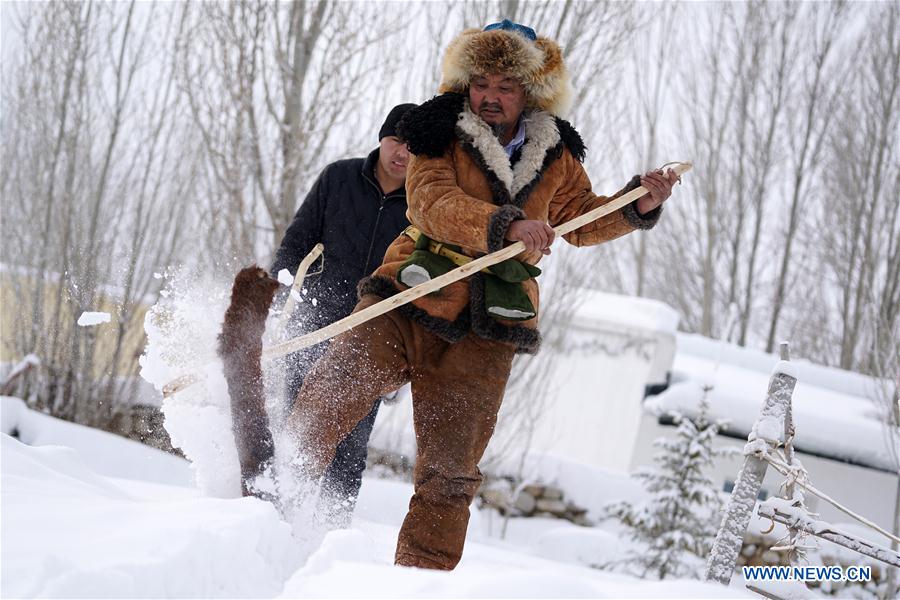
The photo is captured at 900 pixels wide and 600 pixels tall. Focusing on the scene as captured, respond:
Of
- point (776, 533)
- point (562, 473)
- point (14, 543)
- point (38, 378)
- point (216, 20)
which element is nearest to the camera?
point (14, 543)

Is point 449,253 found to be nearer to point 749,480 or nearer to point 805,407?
point 749,480

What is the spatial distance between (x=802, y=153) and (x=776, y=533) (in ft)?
31.7

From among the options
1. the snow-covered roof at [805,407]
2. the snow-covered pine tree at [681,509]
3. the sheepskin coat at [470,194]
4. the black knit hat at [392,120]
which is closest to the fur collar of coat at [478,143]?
the sheepskin coat at [470,194]

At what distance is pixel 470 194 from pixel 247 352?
81 cm

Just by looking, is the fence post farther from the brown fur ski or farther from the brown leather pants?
the brown fur ski

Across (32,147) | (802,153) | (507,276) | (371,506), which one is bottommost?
(371,506)

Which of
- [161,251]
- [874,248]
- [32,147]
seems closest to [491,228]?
[161,251]

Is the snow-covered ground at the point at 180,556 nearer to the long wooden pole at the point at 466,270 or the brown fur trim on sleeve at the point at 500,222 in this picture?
the long wooden pole at the point at 466,270

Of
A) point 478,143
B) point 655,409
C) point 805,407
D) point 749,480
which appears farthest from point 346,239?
point 805,407

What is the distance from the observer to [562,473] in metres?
9.64

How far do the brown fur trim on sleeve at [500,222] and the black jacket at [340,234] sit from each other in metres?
1.09

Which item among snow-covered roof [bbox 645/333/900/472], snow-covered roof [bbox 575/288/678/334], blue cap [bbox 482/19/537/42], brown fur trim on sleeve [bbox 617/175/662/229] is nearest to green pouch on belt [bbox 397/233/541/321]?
brown fur trim on sleeve [bbox 617/175/662/229]

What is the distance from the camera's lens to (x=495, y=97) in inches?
109

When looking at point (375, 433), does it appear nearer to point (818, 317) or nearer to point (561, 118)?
point (561, 118)
